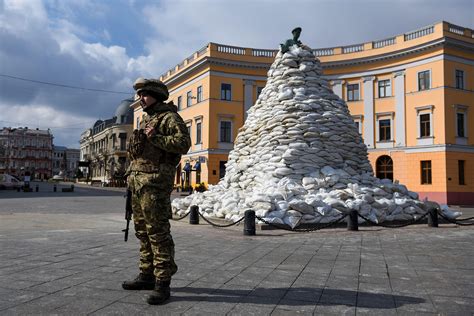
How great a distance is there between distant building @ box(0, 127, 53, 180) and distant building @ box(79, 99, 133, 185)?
31.5m

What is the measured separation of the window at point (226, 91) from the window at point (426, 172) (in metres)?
16.0

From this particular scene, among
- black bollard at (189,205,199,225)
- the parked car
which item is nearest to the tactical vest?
black bollard at (189,205,199,225)

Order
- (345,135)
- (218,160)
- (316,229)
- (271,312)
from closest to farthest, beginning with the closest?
(271,312) → (316,229) → (345,135) → (218,160)

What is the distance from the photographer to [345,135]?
456 inches

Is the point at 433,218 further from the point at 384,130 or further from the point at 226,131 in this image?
the point at 226,131

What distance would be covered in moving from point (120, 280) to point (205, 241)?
3159mm

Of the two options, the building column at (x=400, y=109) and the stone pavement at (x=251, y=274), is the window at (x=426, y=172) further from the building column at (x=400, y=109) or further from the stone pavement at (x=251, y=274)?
the stone pavement at (x=251, y=274)

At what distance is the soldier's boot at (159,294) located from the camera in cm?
345

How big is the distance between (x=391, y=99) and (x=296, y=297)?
29.1 meters

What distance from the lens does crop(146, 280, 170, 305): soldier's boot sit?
3.45m

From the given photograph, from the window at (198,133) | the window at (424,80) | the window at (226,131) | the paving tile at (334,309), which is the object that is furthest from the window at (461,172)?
the paving tile at (334,309)

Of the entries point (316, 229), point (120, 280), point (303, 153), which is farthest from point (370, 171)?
point (120, 280)

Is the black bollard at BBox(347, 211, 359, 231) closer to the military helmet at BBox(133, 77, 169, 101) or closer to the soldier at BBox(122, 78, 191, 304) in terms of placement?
the soldier at BBox(122, 78, 191, 304)

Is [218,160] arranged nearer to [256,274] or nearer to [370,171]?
[370,171]
